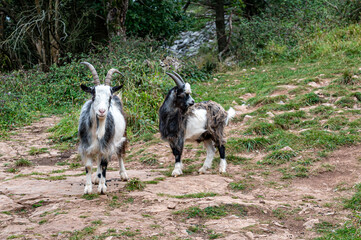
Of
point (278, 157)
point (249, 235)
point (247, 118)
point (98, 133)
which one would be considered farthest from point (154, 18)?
point (249, 235)

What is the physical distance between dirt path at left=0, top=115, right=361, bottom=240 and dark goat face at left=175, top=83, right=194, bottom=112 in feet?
3.44

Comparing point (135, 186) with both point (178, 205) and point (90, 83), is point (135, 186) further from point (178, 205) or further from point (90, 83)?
→ point (90, 83)

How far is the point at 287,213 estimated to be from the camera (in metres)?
4.47

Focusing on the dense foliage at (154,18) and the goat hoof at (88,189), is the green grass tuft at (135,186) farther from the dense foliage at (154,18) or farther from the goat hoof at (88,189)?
the dense foliage at (154,18)

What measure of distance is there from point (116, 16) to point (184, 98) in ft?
26.5

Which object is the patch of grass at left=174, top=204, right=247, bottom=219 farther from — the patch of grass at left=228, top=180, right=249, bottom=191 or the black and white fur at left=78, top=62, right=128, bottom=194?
the black and white fur at left=78, top=62, right=128, bottom=194

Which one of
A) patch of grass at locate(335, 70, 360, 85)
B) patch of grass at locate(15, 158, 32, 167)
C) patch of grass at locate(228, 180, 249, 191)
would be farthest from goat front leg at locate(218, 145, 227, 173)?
patch of grass at locate(335, 70, 360, 85)

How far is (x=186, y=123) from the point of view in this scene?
20.7 ft

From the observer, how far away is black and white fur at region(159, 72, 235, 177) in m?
6.25

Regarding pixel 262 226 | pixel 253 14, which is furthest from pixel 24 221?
pixel 253 14

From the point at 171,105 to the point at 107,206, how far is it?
2149 millimetres

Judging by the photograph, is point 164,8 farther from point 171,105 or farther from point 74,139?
point 171,105

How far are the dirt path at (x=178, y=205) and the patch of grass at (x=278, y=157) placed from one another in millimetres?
238

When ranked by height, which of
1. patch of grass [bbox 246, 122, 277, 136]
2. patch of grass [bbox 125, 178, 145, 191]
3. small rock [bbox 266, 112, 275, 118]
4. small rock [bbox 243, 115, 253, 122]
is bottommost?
patch of grass [bbox 125, 178, 145, 191]
